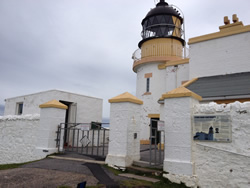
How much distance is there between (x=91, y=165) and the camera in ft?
24.3

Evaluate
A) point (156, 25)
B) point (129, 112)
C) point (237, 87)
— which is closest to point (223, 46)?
point (237, 87)

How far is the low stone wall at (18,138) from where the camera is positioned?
414 inches

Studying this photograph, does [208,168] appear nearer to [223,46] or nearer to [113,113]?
[113,113]

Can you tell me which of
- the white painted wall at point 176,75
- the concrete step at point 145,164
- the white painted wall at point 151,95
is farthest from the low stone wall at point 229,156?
the white painted wall at point 151,95

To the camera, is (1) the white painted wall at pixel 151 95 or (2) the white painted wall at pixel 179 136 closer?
(2) the white painted wall at pixel 179 136

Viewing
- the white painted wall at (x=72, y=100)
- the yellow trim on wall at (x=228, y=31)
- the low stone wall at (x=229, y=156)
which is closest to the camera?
the low stone wall at (x=229, y=156)

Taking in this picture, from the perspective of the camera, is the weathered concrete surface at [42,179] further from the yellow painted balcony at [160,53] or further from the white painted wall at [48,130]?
the yellow painted balcony at [160,53]

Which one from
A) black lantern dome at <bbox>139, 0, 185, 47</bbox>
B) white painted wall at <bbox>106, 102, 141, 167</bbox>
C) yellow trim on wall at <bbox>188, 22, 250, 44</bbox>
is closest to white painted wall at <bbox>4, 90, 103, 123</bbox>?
black lantern dome at <bbox>139, 0, 185, 47</bbox>

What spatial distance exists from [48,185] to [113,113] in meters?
3.15

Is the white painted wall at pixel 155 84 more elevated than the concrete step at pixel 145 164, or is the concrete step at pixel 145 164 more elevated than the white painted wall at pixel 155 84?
the white painted wall at pixel 155 84

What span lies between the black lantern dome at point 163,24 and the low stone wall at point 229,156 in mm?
12243

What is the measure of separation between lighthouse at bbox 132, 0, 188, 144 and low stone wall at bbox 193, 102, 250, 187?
357 inches

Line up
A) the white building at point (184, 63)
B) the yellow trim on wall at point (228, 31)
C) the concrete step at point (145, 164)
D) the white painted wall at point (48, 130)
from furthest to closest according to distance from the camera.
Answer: the yellow trim on wall at point (228, 31) < the white building at point (184, 63) < the white painted wall at point (48, 130) < the concrete step at point (145, 164)

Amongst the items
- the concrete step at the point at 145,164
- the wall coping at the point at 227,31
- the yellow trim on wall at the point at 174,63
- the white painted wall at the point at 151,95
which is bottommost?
the concrete step at the point at 145,164
